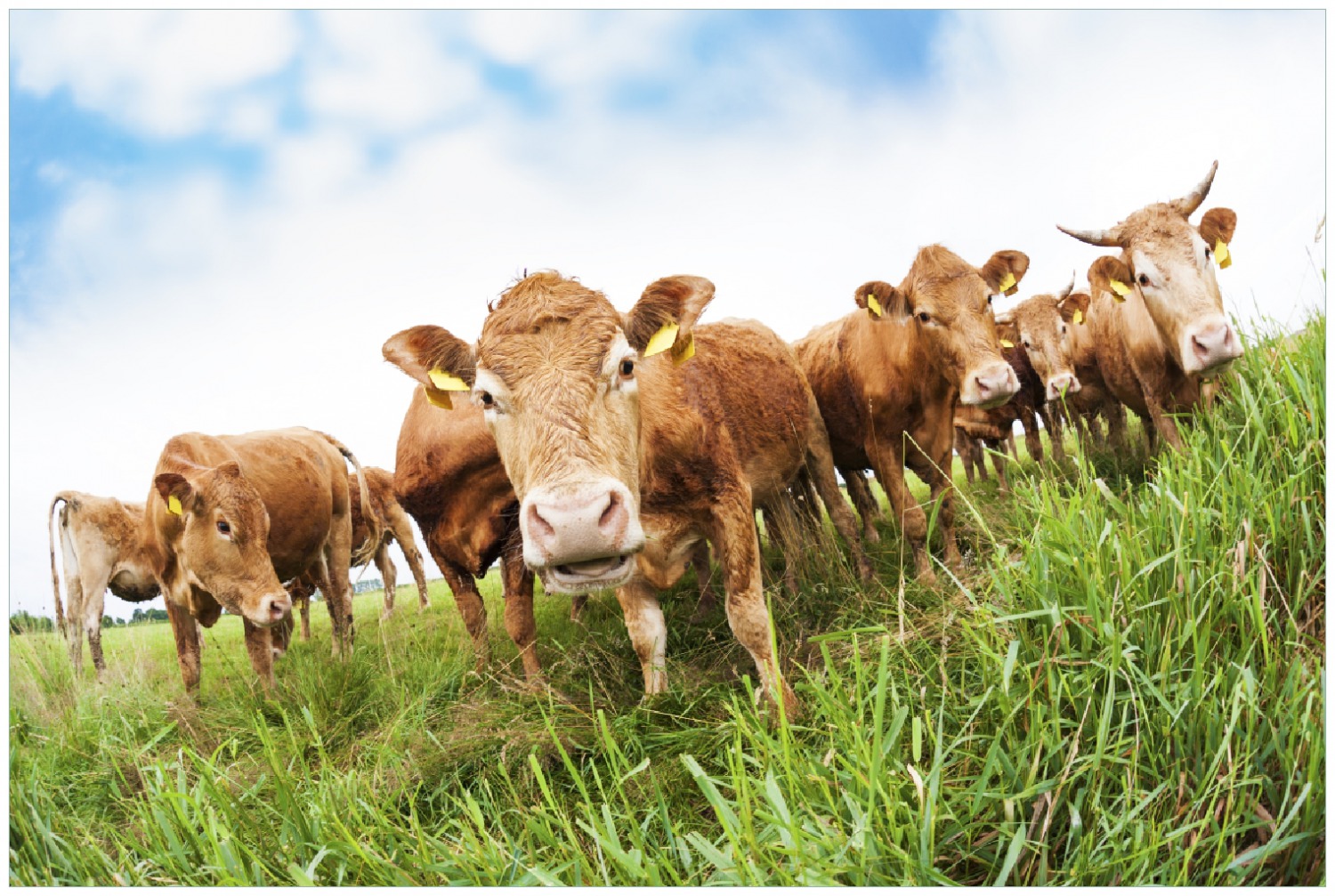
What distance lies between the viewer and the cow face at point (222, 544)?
5141 millimetres

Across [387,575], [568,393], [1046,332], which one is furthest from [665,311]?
[387,575]

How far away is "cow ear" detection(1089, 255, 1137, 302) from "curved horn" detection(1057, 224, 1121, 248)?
0.37ft

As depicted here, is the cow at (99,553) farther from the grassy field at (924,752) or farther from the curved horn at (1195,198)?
the curved horn at (1195,198)

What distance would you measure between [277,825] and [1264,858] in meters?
2.76

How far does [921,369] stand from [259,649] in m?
4.56

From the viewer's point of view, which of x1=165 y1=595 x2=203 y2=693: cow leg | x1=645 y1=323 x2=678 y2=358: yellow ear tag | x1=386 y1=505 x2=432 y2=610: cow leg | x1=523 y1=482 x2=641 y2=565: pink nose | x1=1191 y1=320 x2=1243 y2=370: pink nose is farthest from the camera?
x1=386 y1=505 x2=432 y2=610: cow leg

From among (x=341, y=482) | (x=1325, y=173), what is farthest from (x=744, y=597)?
(x=341, y=482)

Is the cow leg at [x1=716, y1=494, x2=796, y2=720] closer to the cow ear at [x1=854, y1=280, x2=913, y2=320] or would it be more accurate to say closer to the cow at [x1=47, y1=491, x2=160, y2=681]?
the cow ear at [x1=854, y1=280, x2=913, y2=320]

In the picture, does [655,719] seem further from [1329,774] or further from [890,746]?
[1329,774]

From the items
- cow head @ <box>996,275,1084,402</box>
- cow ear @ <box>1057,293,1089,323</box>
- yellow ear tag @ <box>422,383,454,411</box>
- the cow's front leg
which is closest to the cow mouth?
the cow's front leg

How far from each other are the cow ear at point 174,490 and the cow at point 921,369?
432cm

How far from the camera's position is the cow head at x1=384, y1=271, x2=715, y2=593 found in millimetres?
2602

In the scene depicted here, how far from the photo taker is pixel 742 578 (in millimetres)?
3627

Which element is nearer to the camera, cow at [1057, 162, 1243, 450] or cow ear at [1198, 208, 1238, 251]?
cow at [1057, 162, 1243, 450]
